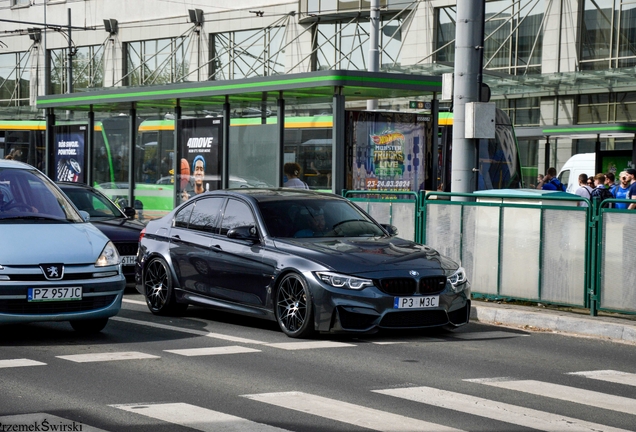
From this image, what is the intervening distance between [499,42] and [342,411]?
120 feet

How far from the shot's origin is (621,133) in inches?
1268

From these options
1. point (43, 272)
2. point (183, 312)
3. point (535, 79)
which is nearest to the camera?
point (43, 272)

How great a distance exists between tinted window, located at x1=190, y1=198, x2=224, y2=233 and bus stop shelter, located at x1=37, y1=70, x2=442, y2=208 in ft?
19.1

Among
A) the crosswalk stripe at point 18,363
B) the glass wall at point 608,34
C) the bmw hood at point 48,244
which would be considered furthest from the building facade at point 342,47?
the crosswalk stripe at point 18,363

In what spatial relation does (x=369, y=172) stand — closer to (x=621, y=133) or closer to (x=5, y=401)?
(x=5, y=401)

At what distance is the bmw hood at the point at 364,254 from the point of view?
34.0 ft

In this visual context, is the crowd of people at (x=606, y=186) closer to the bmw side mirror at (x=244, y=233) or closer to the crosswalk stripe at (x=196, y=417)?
the bmw side mirror at (x=244, y=233)

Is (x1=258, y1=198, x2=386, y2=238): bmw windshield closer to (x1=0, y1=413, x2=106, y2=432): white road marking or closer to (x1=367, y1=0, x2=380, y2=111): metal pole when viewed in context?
(x1=0, y1=413, x2=106, y2=432): white road marking

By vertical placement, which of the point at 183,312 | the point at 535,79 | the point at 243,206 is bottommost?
the point at 183,312

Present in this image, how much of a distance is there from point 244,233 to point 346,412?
14.7 feet

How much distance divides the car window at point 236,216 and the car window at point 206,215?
0.14 m

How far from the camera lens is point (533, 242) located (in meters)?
13.0

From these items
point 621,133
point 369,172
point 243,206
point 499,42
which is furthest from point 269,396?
point 499,42

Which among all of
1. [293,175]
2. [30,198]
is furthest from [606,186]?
[30,198]
